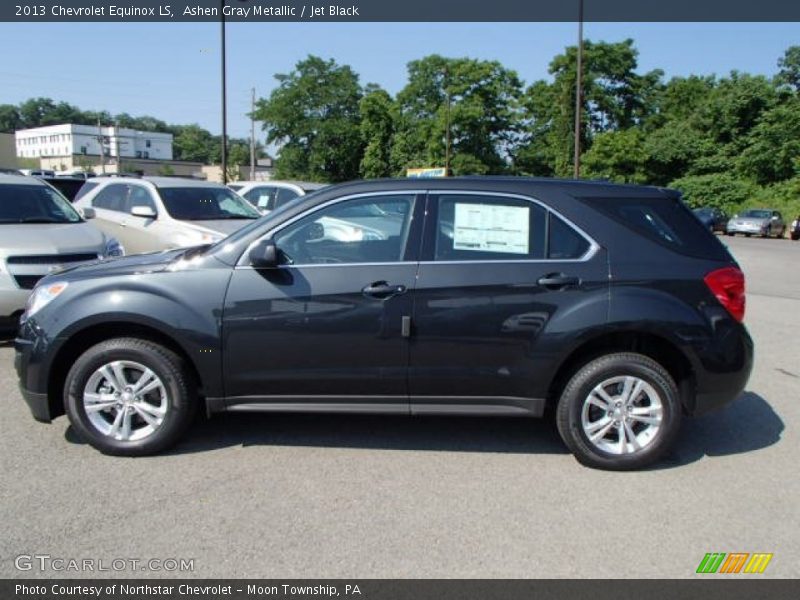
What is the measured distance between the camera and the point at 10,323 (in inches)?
249

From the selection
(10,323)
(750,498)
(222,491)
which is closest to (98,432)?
(222,491)

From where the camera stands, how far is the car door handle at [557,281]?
4.09 meters

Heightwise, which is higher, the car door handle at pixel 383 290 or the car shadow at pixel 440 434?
the car door handle at pixel 383 290

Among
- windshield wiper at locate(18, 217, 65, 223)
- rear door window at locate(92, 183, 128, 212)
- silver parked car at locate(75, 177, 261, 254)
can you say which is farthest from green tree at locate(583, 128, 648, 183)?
windshield wiper at locate(18, 217, 65, 223)

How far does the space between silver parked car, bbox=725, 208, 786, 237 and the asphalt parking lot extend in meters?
33.4

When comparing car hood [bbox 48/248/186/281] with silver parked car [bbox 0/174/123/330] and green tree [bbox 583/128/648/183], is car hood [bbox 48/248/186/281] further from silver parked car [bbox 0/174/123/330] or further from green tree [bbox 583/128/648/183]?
green tree [bbox 583/128/648/183]

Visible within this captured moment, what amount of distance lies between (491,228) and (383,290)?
0.79 metres

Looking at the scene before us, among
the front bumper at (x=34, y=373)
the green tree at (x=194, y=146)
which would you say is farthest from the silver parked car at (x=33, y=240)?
the green tree at (x=194, y=146)

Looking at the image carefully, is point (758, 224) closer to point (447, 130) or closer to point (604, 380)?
point (447, 130)

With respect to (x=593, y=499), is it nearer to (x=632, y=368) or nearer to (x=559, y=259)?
(x=632, y=368)

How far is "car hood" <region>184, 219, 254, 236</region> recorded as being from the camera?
369 inches

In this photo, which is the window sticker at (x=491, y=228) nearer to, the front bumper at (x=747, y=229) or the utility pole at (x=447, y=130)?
the front bumper at (x=747, y=229)

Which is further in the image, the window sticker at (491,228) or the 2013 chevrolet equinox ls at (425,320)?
the window sticker at (491,228)

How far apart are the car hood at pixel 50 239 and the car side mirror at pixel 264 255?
12.0 feet
